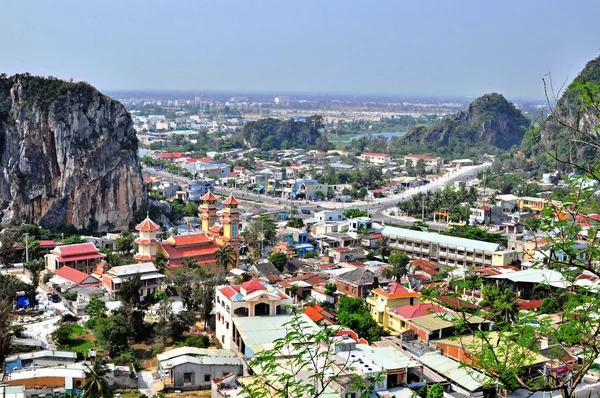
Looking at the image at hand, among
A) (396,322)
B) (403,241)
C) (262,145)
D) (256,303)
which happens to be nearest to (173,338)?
(256,303)

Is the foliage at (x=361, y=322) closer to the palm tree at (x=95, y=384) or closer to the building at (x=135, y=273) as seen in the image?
the palm tree at (x=95, y=384)

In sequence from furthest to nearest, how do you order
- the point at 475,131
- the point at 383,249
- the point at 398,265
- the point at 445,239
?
the point at 475,131
the point at 445,239
the point at 383,249
the point at 398,265

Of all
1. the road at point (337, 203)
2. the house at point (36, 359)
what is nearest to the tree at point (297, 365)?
the house at point (36, 359)

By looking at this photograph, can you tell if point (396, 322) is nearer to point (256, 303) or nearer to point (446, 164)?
point (256, 303)

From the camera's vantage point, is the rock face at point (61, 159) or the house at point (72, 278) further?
the rock face at point (61, 159)

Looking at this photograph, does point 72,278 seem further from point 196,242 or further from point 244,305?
point 244,305

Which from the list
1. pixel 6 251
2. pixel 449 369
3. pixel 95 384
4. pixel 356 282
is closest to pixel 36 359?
pixel 95 384
